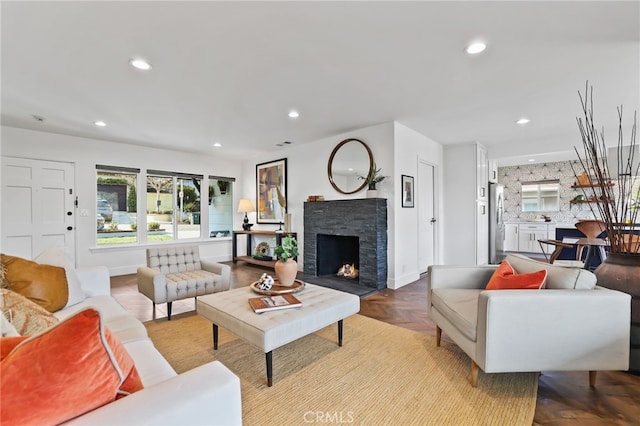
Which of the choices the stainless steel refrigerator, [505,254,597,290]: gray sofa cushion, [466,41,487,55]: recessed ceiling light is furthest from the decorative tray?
the stainless steel refrigerator

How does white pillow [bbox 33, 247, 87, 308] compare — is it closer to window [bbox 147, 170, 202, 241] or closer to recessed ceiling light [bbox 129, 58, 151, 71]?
recessed ceiling light [bbox 129, 58, 151, 71]

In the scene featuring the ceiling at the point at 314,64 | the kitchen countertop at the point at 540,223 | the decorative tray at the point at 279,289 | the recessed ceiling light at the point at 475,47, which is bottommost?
the decorative tray at the point at 279,289

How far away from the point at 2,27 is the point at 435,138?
16.6 ft

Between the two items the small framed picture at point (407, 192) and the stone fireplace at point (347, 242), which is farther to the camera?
the small framed picture at point (407, 192)

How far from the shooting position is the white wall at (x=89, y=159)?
171 inches

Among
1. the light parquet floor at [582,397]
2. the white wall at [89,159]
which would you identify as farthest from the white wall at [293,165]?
the light parquet floor at [582,397]

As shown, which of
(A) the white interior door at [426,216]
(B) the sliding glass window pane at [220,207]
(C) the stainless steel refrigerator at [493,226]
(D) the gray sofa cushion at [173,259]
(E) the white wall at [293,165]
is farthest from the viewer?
(B) the sliding glass window pane at [220,207]

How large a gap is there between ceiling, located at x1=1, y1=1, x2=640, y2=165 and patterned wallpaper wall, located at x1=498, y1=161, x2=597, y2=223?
339 cm

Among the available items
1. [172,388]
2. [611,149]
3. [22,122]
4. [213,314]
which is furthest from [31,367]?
[611,149]

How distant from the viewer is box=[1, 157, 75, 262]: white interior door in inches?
166

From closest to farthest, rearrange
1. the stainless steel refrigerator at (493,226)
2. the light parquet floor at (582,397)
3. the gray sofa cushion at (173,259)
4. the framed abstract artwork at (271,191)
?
the light parquet floor at (582,397), the gray sofa cushion at (173,259), the framed abstract artwork at (271,191), the stainless steel refrigerator at (493,226)

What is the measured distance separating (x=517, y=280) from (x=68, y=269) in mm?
3191

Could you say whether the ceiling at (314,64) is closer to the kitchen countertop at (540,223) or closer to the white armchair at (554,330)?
the white armchair at (554,330)

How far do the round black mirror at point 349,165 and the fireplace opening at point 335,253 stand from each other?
0.83 m
